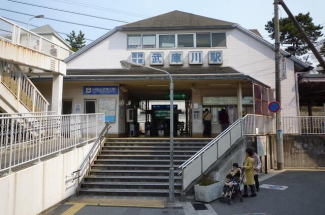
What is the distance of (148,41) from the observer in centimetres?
1502

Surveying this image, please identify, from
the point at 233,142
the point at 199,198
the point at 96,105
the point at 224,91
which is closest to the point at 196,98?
the point at 224,91

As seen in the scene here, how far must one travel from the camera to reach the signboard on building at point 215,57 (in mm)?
14328

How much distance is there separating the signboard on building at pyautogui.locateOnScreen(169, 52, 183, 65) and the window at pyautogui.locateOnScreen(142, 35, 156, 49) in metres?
1.37

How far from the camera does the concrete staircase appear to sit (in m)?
7.98

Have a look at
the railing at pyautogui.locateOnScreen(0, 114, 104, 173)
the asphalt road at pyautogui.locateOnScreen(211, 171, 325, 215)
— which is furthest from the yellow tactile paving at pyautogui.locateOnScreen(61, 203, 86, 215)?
the asphalt road at pyautogui.locateOnScreen(211, 171, 325, 215)

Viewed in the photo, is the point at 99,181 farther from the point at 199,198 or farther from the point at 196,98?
the point at 196,98

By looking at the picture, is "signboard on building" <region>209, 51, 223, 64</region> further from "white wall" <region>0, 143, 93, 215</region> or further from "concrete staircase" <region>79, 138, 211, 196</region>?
"white wall" <region>0, 143, 93, 215</region>

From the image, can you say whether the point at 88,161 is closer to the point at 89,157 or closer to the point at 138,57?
the point at 89,157

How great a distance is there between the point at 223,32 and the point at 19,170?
43.5ft

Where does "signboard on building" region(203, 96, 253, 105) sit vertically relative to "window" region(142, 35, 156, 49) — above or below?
below

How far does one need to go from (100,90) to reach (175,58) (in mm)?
4887

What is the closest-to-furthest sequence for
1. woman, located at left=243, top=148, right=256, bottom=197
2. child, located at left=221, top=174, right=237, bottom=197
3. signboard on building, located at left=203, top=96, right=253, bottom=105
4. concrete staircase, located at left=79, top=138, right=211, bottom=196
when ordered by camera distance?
1. child, located at left=221, top=174, right=237, bottom=197
2. woman, located at left=243, top=148, right=256, bottom=197
3. concrete staircase, located at left=79, top=138, right=211, bottom=196
4. signboard on building, located at left=203, top=96, right=253, bottom=105

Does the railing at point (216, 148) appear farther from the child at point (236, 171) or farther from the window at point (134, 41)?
the window at point (134, 41)

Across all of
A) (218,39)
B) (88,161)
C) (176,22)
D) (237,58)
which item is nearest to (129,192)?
(88,161)
